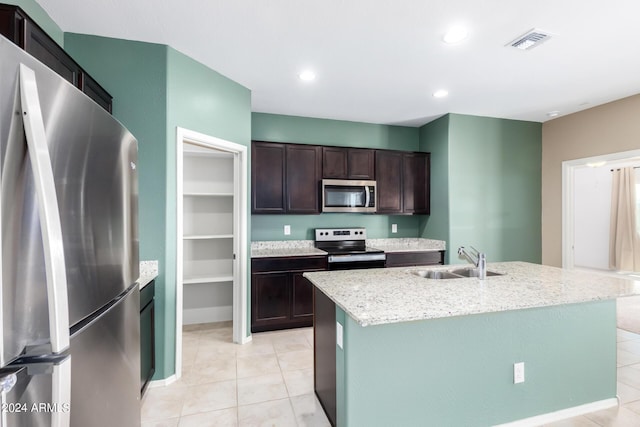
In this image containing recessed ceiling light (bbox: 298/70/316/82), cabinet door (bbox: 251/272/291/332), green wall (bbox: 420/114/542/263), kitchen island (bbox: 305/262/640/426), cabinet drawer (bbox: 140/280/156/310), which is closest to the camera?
kitchen island (bbox: 305/262/640/426)

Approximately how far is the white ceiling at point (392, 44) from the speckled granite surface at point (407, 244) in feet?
6.38

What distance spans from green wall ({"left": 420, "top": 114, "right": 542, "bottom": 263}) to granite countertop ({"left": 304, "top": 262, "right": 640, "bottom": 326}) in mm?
1961

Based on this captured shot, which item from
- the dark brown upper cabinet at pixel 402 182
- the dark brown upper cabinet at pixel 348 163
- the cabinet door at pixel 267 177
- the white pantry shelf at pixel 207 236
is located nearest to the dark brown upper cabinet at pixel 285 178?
the cabinet door at pixel 267 177

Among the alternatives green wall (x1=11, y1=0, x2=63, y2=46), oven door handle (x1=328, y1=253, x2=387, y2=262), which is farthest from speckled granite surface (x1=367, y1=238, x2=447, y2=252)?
green wall (x1=11, y1=0, x2=63, y2=46)

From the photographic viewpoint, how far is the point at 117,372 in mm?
1196

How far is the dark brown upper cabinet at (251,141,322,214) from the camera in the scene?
3.81m

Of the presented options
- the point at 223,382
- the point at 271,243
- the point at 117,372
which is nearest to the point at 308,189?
the point at 271,243

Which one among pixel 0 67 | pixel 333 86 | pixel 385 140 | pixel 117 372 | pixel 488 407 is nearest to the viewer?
pixel 0 67

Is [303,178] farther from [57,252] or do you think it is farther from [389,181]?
[57,252]

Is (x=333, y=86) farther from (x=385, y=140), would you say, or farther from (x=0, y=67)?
(x=0, y=67)

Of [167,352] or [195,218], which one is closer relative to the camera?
[167,352]

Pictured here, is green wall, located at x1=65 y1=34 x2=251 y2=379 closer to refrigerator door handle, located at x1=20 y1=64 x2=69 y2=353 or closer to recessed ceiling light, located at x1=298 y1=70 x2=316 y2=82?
recessed ceiling light, located at x1=298 y1=70 x2=316 y2=82

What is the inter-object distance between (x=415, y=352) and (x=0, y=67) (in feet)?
6.36

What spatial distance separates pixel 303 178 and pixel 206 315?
2.18 metres
